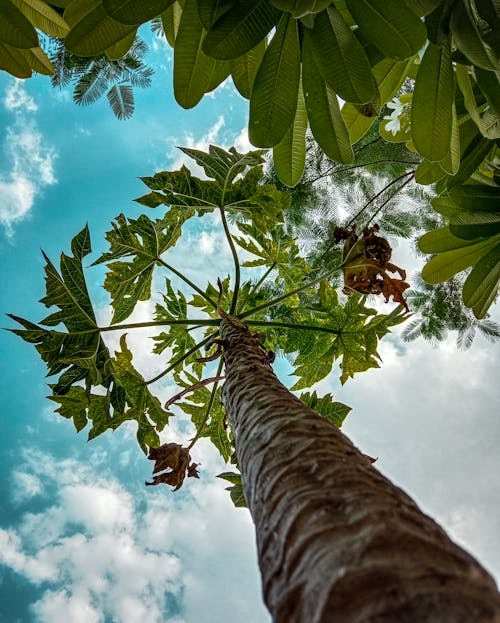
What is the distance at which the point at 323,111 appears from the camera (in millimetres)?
1776

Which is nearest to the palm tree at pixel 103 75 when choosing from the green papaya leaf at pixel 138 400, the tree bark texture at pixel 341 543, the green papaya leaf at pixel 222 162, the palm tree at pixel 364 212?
the palm tree at pixel 364 212

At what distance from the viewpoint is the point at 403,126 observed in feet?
8.14

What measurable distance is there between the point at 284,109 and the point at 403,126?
3.69 ft

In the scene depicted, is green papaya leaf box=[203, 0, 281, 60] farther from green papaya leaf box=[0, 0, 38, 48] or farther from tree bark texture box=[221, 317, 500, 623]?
tree bark texture box=[221, 317, 500, 623]

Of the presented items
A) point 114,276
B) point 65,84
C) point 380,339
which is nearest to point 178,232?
point 114,276

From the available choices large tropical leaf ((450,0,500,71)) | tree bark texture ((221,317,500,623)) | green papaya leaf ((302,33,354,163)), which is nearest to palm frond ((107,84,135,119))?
green papaya leaf ((302,33,354,163))

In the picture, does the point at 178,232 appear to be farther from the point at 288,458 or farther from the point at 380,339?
the point at 288,458

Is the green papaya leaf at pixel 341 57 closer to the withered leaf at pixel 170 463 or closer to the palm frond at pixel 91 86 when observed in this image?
the withered leaf at pixel 170 463

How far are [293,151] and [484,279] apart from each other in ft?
4.53

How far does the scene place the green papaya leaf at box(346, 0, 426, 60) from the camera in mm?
1359

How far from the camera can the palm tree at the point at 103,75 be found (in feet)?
15.8

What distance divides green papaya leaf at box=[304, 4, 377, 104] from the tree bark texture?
3.76 feet

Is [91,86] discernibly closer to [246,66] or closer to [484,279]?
[246,66]

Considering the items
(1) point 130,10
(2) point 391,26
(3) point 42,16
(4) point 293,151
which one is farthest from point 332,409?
(3) point 42,16
